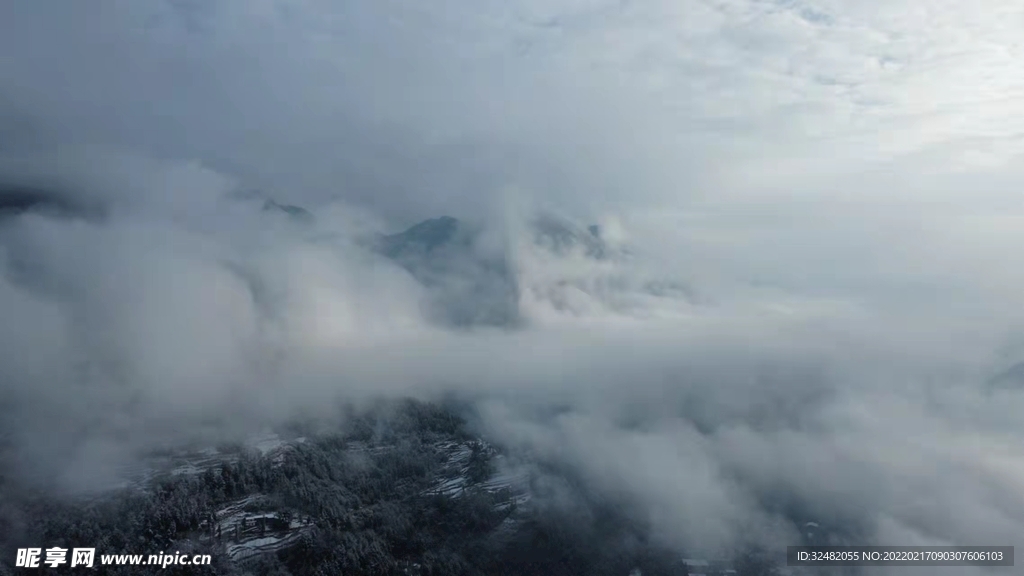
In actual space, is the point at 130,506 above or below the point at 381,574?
above

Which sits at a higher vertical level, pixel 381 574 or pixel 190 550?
pixel 190 550

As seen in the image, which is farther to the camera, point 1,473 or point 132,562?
point 1,473

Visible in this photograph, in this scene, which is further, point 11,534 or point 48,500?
point 48,500

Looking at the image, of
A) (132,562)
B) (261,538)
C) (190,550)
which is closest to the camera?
(132,562)

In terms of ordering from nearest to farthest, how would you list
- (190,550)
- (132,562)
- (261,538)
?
(132,562) → (190,550) → (261,538)

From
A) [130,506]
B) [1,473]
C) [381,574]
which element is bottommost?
[381,574]

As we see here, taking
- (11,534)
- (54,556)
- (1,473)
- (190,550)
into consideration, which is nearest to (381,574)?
(190,550)

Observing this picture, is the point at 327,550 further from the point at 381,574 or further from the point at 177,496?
the point at 177,496

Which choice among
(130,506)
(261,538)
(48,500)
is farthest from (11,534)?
(261,538)

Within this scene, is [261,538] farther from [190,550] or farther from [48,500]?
[48,500]
